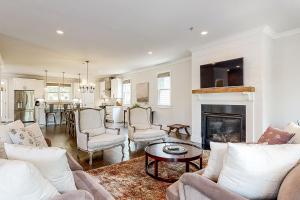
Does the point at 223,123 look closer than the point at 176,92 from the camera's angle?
Yes

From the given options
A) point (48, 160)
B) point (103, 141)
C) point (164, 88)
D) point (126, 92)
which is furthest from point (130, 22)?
point (126, 92)

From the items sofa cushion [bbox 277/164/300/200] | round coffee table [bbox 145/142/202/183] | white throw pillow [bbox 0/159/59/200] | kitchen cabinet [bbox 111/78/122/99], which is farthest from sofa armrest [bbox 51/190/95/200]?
kitchen cabinet [bbox 111/78/122/99]

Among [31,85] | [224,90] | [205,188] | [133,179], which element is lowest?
[133,179]

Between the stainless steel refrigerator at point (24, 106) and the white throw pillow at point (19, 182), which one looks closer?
the white throw pillow at point (19, 182)

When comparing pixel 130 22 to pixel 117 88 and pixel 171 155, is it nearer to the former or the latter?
pixel 171 155

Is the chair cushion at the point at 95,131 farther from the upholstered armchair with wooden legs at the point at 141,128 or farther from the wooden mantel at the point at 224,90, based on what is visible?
→ the wooden mantel at the point at 224,90

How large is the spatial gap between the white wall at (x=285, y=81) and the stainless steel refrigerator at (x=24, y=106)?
10237 mm

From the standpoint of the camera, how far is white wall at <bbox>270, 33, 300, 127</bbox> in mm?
3824

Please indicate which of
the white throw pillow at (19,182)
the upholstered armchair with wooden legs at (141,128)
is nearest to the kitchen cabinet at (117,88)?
the upholstered armchair with wooden legs at (141,128)

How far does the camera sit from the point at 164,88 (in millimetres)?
7203

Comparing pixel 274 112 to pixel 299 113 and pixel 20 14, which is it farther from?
pixel 20 14

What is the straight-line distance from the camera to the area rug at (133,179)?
2.32 meters

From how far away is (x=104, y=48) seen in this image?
5.09 m

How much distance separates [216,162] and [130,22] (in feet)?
9.41
